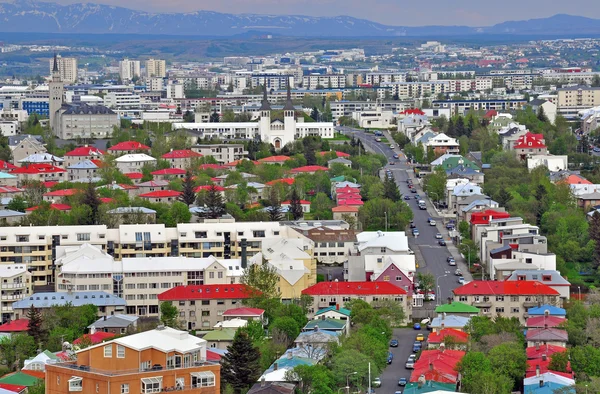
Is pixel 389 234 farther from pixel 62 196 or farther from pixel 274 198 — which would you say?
pixel 62 196

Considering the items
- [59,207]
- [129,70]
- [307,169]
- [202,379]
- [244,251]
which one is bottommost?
[129,70]

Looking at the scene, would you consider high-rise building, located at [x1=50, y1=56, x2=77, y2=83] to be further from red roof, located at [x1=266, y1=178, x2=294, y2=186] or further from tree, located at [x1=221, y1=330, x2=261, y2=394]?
tree, located at [x1=221, y1=330, x2=261, y2=394]

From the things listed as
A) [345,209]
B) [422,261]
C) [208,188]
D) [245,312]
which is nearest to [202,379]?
[245,312]

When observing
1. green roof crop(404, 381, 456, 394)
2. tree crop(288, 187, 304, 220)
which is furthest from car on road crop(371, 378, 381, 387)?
tree crop(288, 187, 304, 220)

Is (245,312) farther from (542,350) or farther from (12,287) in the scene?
A: (542,350)

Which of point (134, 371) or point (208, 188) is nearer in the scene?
point (134, 371)

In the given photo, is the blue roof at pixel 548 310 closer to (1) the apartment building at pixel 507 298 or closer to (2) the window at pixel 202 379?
(1) the apartment building at pixel 507 298

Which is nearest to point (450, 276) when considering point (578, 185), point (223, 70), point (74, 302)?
point (74, 302)
